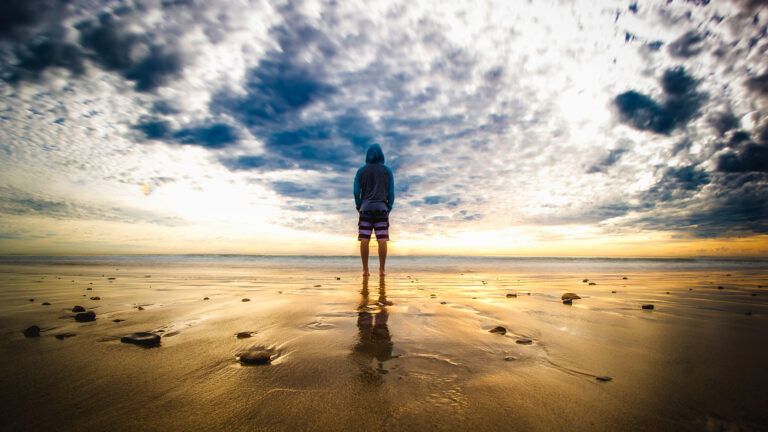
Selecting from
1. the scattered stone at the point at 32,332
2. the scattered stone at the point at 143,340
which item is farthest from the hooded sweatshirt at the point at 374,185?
the scattered stone at the point at 32,332

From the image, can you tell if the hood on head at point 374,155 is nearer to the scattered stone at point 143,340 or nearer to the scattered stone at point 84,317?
the scattered stone at point 84,317

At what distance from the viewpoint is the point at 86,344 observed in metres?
1.78

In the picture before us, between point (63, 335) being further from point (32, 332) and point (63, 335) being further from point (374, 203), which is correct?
point (374, 203)

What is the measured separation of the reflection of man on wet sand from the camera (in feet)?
4.59

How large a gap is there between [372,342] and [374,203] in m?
5.11

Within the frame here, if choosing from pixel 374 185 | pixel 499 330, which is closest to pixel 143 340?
pixel 499 330

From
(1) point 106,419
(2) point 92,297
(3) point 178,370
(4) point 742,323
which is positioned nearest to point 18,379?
(3) point 178,370

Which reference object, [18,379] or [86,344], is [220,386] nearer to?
[18,379]

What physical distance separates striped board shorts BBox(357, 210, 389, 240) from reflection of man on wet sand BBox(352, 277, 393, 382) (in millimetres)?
3907

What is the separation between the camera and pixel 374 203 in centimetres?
686

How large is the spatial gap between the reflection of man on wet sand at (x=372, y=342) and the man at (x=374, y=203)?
383 cm

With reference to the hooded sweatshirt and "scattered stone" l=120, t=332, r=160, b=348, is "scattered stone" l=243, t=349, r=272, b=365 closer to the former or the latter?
"scattered stone" l=120, t=332, r=160, b=348

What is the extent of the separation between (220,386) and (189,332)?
1.10m

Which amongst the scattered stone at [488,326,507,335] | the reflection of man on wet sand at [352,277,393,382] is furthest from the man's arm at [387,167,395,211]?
the scattered stone at [488,326,507,335]
